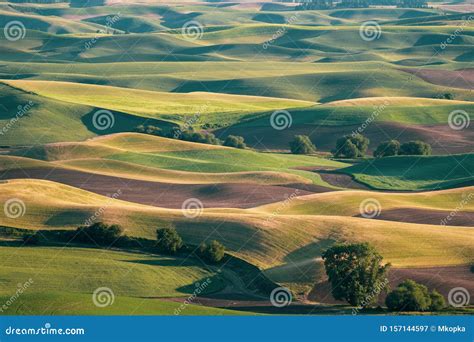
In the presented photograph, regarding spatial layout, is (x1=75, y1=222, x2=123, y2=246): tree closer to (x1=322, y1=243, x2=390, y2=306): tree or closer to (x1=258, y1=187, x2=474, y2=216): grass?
(x1=322, y1=243, x2=390, y2=306): tree

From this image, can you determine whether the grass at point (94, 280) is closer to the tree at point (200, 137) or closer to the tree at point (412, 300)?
the tree at point (412, 300)

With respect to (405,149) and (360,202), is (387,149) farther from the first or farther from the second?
(360,202)

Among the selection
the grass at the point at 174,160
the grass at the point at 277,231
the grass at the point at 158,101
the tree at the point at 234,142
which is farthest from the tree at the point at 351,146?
the grass at the point at 277,231

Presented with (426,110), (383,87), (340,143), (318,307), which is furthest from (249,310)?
(383,87)

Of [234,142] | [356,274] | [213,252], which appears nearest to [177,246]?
[213,252]

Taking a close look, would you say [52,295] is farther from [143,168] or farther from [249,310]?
[143,168]

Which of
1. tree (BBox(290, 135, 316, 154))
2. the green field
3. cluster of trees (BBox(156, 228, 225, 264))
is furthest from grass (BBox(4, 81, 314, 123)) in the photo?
cluster of trees (BBox(156, 228, 225, 264))

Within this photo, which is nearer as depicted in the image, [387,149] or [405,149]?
[405,149]
